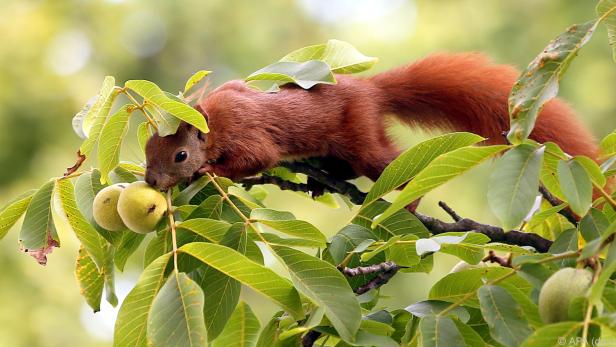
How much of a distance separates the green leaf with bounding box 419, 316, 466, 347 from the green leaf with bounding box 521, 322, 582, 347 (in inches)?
8.0

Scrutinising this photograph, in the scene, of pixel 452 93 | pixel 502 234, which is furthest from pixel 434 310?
pixel 452 93

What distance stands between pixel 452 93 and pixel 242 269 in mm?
1566

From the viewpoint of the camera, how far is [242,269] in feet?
4.01

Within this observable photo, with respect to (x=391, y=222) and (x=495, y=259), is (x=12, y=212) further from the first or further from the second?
(x=495, y=259)

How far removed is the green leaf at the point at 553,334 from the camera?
964 mm

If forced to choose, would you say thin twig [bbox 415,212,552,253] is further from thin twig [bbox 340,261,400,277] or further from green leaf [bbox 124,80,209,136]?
green leaf [bbox 124,80,209,136]

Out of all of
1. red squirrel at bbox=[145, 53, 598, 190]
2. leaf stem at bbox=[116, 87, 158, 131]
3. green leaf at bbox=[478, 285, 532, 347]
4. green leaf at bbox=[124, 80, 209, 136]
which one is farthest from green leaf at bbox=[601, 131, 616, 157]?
red squirrel at bbox=[145, 53, 598, 190]

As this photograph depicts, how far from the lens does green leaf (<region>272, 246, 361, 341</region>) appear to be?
124 cm

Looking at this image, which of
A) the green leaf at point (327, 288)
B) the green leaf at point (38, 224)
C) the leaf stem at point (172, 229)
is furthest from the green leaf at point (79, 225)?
the green leaf at point (327, 288)

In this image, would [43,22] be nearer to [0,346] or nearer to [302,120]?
[0,346]

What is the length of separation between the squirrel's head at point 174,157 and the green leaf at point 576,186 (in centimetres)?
83

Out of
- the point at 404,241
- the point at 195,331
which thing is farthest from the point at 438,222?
the point at 195,331

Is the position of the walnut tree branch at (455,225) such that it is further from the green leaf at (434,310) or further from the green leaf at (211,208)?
the green leaf at (211,208)

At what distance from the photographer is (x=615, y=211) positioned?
4.01ft
